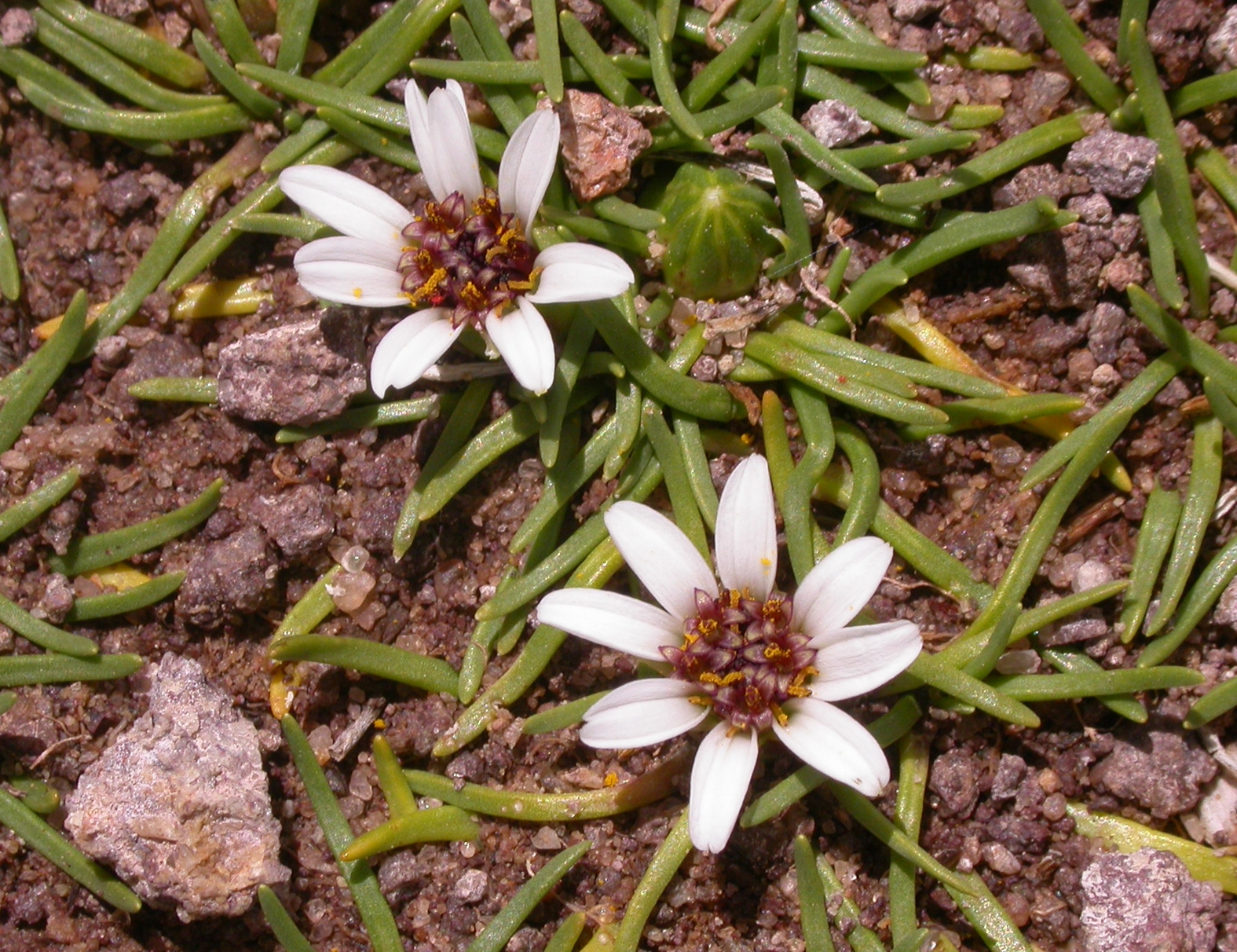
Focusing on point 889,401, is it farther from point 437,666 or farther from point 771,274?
point 437,666

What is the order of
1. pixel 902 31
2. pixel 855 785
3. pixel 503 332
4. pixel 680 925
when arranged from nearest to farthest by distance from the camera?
1. pixel 855 785
2. pixel 503 332
3. pixel 680 925
4. pixel 902 31

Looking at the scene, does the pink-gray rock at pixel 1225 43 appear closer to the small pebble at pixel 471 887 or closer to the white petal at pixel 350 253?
the white petal at pixel 350 253

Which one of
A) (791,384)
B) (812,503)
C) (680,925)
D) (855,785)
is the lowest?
(680,925)

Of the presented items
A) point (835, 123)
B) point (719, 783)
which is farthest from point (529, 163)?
point (719, 783)


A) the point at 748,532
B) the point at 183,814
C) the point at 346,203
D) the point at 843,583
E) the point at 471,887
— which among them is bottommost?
the point at 471,887

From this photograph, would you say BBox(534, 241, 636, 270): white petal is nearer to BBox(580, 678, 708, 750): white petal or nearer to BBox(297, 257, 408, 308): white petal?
BBox(297, 257, 408, 308): white petal

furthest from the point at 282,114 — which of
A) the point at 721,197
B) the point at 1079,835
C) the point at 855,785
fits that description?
the point at 1079,835

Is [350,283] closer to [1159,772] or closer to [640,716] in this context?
[640,716]

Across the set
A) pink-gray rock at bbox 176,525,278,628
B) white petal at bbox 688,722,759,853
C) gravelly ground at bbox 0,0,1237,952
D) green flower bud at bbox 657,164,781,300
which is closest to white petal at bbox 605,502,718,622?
white petal at bbox 688,722,759,853

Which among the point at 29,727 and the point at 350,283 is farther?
the point at 29,727
